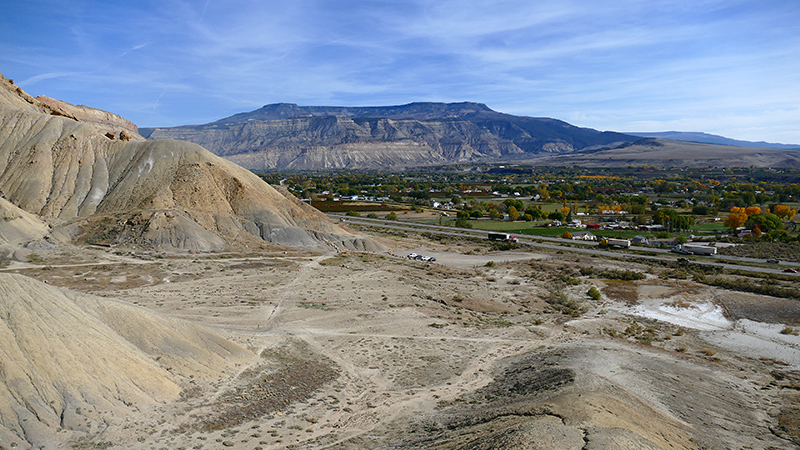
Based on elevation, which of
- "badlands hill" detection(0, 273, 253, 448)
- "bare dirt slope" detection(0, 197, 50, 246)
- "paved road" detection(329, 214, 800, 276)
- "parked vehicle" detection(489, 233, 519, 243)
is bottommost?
"paved road" detection(329, 214, 800, 276)

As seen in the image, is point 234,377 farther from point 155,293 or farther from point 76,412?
point 155,293

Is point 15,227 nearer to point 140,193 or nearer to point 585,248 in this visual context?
point 140,193

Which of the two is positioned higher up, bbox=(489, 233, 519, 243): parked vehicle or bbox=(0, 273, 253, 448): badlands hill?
bbox=(0, 273, 253, 448): badlands hill

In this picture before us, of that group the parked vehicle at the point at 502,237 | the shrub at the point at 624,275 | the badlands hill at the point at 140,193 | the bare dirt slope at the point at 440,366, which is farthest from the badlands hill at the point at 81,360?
the parked vehicle at the point at 502,237

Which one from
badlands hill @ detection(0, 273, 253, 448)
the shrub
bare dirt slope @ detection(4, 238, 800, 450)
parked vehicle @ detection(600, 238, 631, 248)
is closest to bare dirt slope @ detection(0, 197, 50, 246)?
bare dirt slope @ detection(4, 238, 800, 450)

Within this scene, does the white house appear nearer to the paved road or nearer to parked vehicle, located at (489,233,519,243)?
the paved road

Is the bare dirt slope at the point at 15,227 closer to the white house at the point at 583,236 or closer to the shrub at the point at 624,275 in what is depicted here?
the shrub at the point at 624,275

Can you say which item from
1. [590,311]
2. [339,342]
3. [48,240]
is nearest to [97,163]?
[48,240]
